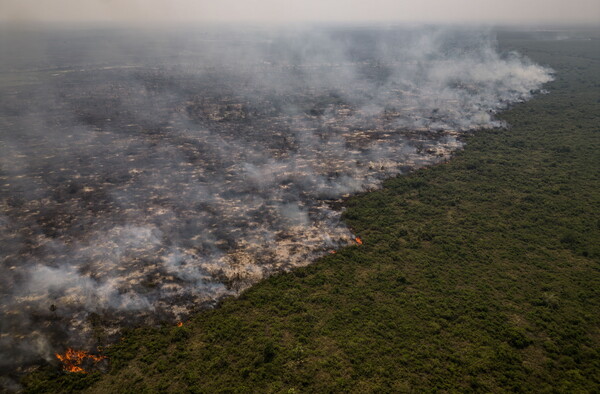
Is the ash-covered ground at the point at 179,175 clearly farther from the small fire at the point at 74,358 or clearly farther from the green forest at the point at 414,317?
the green forest at the point at 414,317

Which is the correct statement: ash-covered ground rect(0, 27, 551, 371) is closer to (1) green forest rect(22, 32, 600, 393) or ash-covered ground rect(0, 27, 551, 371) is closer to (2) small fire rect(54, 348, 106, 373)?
(2) small fire rect(54, 348, 106, 373)

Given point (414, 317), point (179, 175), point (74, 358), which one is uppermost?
point (179, 175)

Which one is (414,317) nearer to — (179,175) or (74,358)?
(74,358)

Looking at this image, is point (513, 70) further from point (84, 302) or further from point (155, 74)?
point (84, 302)

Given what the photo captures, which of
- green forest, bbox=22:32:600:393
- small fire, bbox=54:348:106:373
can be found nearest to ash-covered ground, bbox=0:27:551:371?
small fire, bbox=54:348:106:373

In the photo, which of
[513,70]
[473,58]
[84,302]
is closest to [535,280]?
[84,302]

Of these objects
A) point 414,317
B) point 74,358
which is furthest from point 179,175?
point 414,317

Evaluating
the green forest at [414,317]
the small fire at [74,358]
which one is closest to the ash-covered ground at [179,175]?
the small fire at [74,358]
